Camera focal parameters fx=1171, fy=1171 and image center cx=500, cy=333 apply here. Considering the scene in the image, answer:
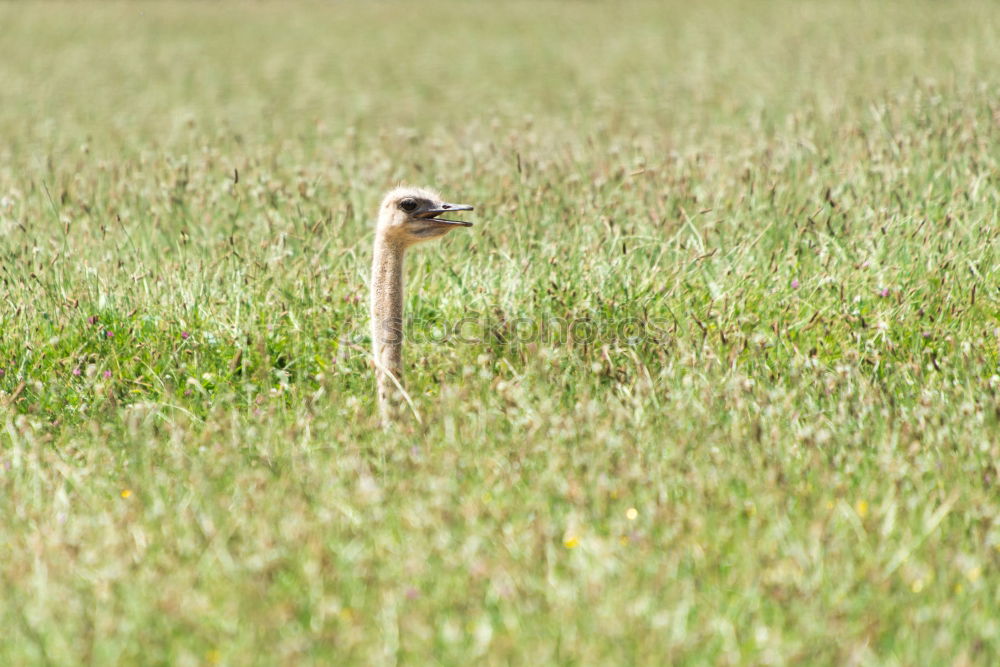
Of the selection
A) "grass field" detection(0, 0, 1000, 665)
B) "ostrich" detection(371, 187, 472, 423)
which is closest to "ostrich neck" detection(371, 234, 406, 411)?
"ostrich" detection(371, 187, 472, 423)

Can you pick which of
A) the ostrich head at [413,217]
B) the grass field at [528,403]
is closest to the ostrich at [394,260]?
the ostrich head at [413,217]

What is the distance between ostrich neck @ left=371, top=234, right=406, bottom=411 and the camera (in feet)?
15.4

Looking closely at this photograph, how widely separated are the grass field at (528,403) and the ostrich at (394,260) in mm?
248

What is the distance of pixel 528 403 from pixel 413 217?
0.88m

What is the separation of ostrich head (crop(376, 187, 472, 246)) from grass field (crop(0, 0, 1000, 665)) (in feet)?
1.85

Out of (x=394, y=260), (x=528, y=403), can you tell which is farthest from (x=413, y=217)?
(x=528, y=403)

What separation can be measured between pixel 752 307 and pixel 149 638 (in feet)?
11.6

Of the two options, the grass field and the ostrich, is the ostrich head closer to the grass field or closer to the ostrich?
the ostrich

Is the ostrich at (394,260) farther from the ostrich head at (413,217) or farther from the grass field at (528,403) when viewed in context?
the grass field at (528,403)

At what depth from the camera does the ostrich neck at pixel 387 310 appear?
470 cm

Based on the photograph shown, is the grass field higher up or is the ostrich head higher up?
the ostrich head

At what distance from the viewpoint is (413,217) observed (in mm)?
4699

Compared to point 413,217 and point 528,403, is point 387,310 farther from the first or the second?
point 528,403

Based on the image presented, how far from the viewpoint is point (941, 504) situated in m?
3.90
